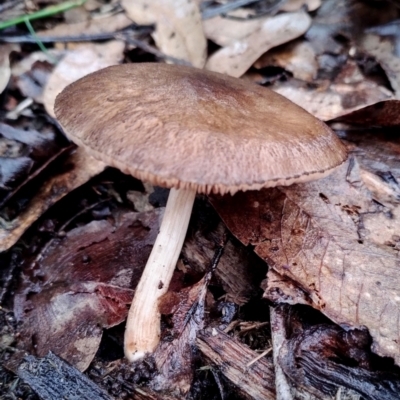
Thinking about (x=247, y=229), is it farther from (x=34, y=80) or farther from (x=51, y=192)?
(x=34, y=80)

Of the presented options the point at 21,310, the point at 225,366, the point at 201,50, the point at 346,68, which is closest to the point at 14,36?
the point at 201,50

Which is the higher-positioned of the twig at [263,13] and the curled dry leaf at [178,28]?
the curled dry leaf at [178,28]

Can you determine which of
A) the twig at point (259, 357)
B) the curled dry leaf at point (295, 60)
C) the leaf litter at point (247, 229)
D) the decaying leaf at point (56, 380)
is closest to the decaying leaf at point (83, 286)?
the leaf litter at point (247, 229)

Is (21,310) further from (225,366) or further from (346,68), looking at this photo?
(346,68)

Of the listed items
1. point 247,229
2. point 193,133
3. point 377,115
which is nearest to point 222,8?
point 377,115

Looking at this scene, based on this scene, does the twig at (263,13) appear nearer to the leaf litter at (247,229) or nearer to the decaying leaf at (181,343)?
the leaf litter at (247,229)

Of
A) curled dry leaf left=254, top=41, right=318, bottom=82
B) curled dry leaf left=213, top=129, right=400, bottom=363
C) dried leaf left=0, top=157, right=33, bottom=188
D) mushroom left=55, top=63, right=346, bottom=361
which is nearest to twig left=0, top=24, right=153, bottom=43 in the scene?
curled dry leaf left=254, top=41, right=318, bottom=82
